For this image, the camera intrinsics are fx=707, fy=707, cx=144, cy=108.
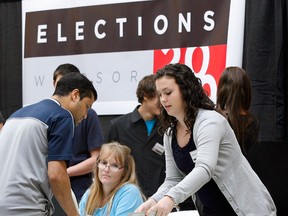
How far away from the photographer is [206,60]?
430 cm

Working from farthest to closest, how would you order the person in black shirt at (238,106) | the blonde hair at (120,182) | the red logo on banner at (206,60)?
1. the red logo on banner at (206,60)
2. the blonde hair at (120,182)
3. the person in black shirt at (238,106)

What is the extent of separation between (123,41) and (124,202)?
1.58 m

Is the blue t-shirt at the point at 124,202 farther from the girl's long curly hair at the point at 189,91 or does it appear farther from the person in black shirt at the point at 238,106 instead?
A: the girl's long curly hair at the point at 189,91

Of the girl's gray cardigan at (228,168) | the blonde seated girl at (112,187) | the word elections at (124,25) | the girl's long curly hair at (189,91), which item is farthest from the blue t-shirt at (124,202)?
the word elections at (124,25)

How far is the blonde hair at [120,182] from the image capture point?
3.48m

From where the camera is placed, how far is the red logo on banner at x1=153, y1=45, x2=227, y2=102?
13.9ft

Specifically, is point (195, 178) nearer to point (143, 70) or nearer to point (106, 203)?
point (106, 203)

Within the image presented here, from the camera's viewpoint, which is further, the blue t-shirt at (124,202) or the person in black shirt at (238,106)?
the blue t-shirt at (124,202)

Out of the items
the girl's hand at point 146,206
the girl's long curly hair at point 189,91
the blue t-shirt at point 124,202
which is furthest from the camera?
the blue t-shirt at point 124,202

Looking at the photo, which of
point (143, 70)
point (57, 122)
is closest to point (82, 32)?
point (143, 70)

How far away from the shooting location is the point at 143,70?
15.0ft

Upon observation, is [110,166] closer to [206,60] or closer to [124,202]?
[124,202]

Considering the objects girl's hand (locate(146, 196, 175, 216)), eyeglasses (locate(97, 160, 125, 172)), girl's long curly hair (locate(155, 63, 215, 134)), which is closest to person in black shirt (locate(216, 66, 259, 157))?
girl's long curly hair (locate(155, 63, 215, 134))

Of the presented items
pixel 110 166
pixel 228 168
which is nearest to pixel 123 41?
pixel 110 166
